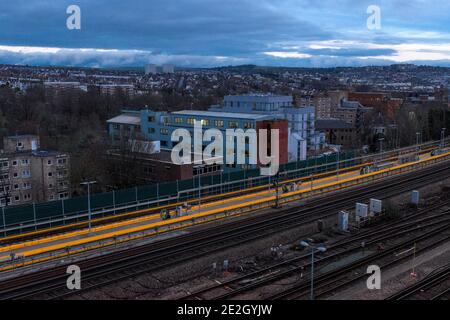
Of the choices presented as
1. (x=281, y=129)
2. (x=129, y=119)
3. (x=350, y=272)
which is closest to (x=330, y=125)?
(x=281, y=129)

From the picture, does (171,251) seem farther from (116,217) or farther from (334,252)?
(334,252)

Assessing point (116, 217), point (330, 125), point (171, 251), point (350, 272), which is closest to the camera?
point (350, 272)

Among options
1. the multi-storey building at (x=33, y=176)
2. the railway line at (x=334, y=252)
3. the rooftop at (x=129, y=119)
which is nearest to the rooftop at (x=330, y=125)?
the rooftop at (x=129, y=119)

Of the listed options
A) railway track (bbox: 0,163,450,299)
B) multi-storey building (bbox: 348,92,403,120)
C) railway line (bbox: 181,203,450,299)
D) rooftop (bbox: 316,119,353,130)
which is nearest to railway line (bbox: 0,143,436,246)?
railway track (bbox: 0,163,450,299)

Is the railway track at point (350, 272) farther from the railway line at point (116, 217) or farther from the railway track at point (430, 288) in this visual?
the railway line at point (116, 217)
